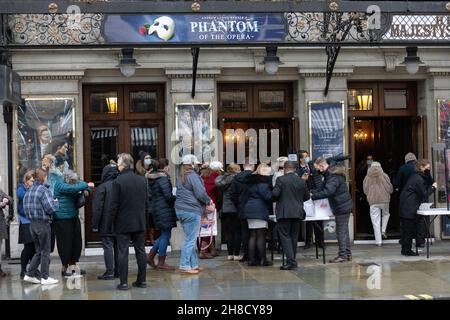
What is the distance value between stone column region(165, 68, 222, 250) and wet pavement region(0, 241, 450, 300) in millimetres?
2479

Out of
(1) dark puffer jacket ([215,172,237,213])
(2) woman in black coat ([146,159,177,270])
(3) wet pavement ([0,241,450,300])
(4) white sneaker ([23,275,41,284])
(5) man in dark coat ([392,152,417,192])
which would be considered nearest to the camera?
(3) wet pavement ([0,241,450,300])

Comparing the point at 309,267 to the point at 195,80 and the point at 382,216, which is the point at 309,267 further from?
the point at 195,80

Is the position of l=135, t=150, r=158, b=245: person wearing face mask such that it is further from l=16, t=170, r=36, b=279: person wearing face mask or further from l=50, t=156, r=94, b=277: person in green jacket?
l=16, t=170, r=36, b=279: person wearing face mask

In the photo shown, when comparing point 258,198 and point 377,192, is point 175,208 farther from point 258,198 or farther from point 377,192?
point 377,192

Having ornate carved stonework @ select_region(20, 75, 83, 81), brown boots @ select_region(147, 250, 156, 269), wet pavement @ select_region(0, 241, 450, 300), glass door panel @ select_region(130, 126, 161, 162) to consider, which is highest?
ornate carved stonework @ select_region(20, 75, 83, 81)

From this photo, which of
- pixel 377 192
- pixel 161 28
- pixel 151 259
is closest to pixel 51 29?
pixel 161 28

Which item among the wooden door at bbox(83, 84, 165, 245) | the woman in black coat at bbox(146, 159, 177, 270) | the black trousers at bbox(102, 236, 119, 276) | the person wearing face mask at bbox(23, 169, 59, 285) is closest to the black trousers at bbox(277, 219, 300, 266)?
the woman in black coat at bbox(146, 159, 177, 270)

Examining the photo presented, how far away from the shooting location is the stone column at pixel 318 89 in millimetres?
14406

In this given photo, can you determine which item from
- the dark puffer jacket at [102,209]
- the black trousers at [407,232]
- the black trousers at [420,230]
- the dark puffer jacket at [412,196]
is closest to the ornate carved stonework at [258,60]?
the dark puffer jacket at [412,196]

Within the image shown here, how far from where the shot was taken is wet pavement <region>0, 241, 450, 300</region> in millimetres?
9680

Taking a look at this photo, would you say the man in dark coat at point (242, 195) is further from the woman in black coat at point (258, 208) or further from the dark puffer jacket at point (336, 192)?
the dark puffer jacket at point (336, 192)

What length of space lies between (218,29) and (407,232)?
5.03 m

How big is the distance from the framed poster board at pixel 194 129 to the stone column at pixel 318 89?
1953mm
